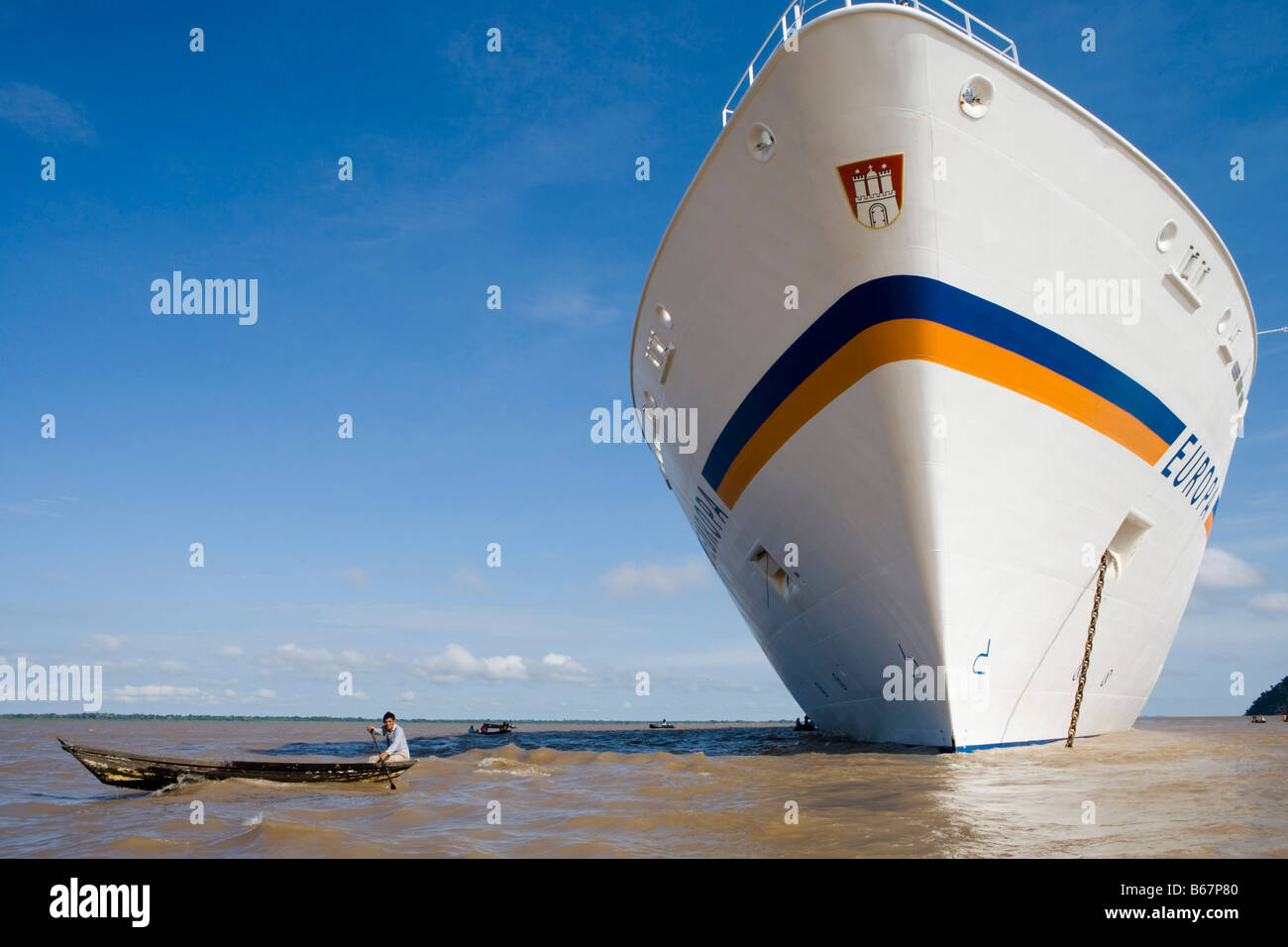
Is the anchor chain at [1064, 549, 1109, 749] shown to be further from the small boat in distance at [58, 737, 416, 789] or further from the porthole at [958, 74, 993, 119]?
the small boat in distance at [58, 737, 416, 789]

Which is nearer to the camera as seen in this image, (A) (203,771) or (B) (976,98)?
(B) (976,98)

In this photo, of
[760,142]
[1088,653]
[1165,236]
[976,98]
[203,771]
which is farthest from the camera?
[203,771]

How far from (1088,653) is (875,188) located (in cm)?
608

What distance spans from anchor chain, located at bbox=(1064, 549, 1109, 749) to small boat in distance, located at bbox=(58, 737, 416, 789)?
843 cm

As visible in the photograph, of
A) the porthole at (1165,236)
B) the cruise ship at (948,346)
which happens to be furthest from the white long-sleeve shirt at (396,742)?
the porthole at (1165,236)

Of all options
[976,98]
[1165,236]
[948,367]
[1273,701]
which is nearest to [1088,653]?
[948,367]

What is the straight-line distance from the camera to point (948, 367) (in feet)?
26.2

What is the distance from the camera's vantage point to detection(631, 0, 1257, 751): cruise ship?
25.2 ft

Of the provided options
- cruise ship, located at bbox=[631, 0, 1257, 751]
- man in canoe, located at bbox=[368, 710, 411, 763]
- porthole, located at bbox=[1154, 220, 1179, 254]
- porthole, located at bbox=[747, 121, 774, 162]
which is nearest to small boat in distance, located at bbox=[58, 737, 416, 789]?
man in canoe, located at bbox=[368, 710, 411, 763]

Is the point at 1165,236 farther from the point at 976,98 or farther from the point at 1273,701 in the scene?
the point at 1273,701

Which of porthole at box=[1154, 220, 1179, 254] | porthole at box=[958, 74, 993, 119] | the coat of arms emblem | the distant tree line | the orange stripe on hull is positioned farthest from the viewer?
the distant tree line

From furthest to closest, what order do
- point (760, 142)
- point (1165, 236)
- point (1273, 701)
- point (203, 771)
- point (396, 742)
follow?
1. point (1273, 701)
2. point (396, 742)
3. point (203, 771)
4. point (1165, 236)
5. point (760, 142)

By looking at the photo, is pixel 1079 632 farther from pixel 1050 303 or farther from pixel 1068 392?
pixel 1050 303
